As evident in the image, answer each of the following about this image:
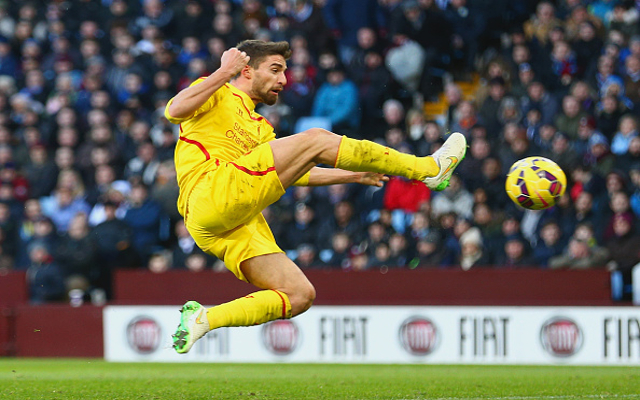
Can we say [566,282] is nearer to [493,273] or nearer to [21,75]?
[493,273]

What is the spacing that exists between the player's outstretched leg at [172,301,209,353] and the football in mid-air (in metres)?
2.46

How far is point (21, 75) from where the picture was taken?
54.3ft

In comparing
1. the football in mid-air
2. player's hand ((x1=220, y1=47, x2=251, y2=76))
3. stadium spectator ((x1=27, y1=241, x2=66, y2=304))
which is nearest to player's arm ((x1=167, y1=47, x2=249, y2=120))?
player's hand ((x1=220, y1=47, x2=251, y2=76))

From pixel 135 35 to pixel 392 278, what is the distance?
667 centimetres

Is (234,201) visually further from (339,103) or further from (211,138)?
(339,103)

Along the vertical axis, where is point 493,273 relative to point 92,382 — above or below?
above

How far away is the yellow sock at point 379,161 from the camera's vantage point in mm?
6586

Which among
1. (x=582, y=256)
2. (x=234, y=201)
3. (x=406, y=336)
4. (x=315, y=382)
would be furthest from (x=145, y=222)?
(x=234, y=201)

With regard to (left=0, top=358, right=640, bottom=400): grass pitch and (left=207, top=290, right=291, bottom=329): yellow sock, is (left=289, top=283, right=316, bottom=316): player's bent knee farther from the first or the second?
(left=0, top=358, right=640, bottom=400): grass pitch

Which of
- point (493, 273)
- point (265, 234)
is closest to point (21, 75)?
point (493, 273)

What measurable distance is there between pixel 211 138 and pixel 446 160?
1549 mm

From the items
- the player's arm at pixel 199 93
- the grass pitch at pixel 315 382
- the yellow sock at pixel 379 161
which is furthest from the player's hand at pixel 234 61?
the grass pitch at pixel 315 382

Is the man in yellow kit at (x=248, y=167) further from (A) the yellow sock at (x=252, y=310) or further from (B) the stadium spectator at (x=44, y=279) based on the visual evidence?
(B) the stadium spectator at (x=44, y=279)

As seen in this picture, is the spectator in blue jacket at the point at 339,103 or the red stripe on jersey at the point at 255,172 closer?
the red stripe on jersey at the point at 255,172
